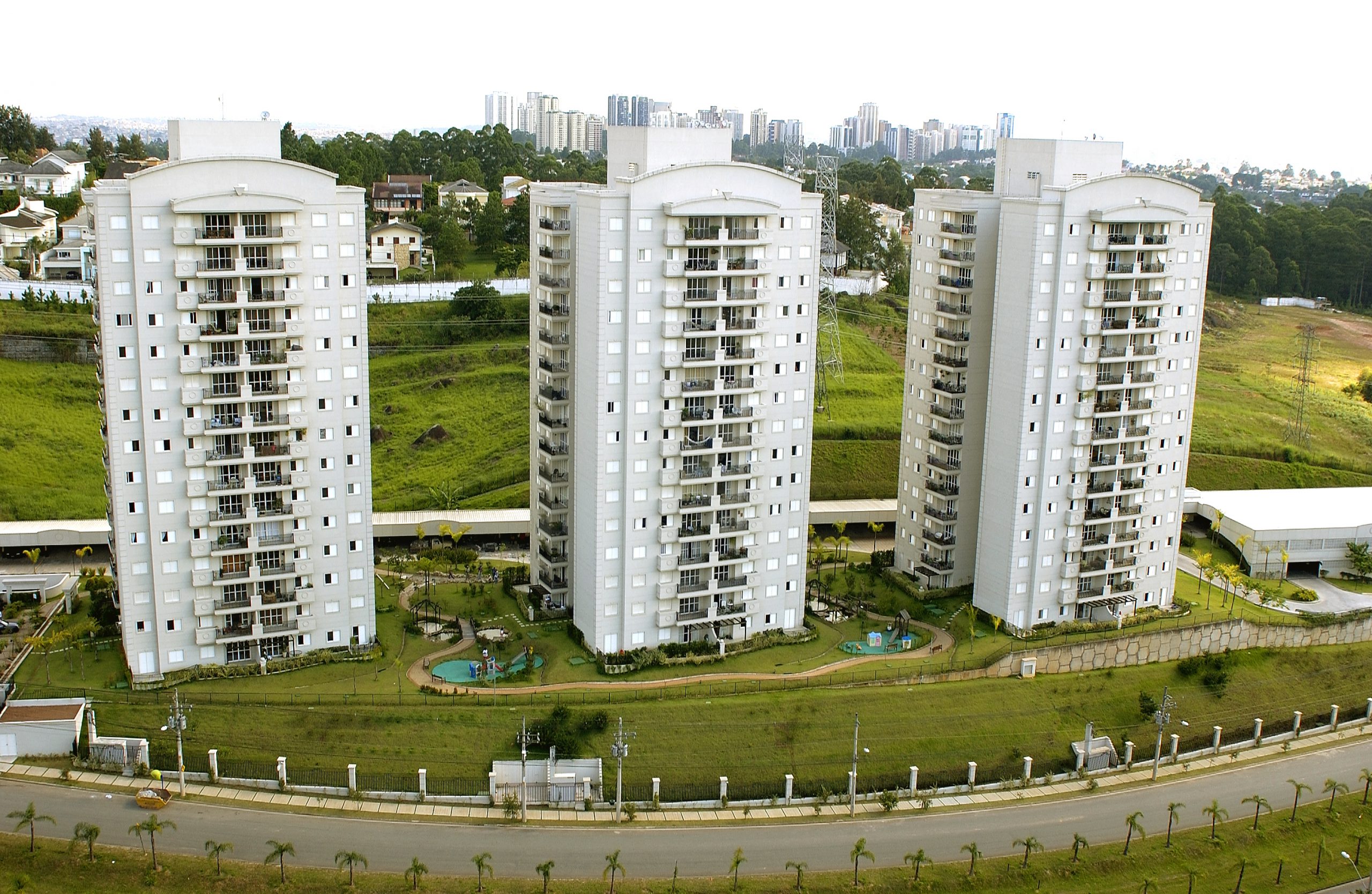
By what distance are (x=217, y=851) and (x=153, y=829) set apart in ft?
8.53

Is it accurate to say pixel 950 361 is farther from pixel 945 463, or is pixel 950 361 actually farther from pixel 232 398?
pixel 232 398

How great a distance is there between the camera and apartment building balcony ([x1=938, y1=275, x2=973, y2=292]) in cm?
7100

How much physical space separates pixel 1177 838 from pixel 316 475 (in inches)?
1692

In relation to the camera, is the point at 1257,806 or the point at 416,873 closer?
the point at 416,873

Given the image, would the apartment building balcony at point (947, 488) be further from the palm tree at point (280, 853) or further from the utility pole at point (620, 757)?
the palm tree at point (280, 853)

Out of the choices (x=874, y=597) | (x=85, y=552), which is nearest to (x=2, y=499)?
(x=85, y=552)

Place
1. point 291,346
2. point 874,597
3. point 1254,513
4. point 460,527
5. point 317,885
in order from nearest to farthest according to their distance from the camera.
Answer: point 317,885, point 291,346, point 874,597, point 460,527, point 1254,513

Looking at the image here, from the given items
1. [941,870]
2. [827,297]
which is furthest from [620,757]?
[827,297]

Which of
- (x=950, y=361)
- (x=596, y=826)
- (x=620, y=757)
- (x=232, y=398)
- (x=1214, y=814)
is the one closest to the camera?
(x=596, y=826)

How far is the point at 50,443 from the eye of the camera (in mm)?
89062

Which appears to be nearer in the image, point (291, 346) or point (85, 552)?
point (291, 346)

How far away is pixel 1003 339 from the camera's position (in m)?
68.1

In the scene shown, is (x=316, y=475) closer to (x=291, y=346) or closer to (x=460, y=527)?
(x=291, y=346)

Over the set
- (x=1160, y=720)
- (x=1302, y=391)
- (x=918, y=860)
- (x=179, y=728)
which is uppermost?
(x=1302, y=391)
